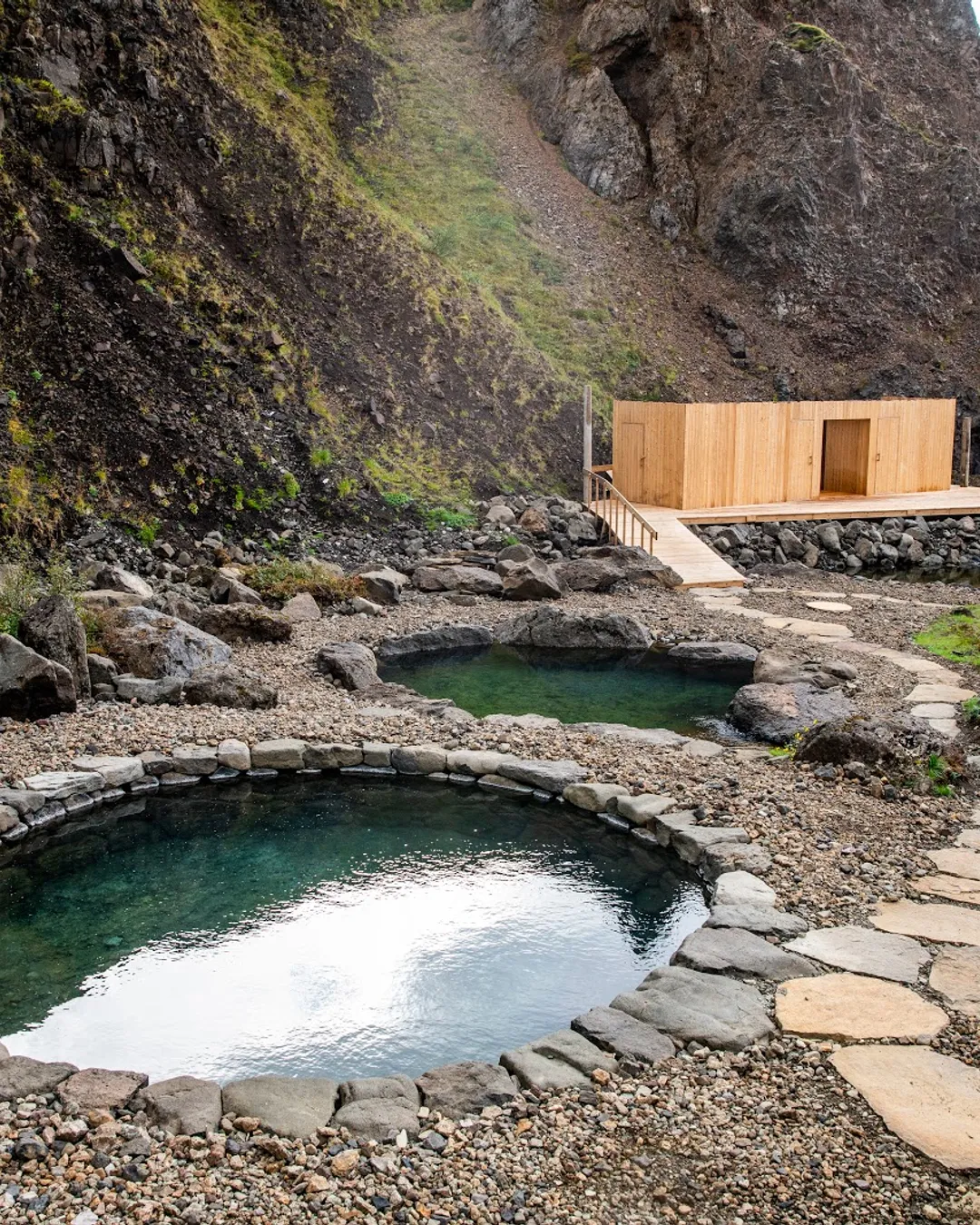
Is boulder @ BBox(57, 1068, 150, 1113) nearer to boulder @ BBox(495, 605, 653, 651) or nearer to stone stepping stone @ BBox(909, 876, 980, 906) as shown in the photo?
stone stepping stone @ BBox(909, 876, 980, 906)

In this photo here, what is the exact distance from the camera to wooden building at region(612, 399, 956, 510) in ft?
64.8

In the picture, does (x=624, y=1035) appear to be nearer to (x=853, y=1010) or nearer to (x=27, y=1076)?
(x=853, y=1010)

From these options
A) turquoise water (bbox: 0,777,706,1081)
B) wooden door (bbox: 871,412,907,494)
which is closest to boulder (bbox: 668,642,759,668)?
turquoise water (bbox: 0,777,706,1081)

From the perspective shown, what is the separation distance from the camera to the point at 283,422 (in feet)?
57.9

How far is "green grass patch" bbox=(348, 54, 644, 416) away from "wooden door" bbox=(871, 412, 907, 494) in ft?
17.3

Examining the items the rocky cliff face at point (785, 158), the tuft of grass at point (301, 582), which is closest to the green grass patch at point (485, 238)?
the rocky cliff face at point (785, 158)

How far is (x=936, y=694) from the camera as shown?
374 inches

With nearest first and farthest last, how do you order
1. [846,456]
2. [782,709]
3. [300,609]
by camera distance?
[782,709]
[300,609]
[846,456]

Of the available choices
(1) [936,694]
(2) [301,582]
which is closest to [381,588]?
(2) [301,582]

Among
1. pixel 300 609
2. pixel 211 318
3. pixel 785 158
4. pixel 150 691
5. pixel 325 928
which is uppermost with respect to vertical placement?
pixel 785 158

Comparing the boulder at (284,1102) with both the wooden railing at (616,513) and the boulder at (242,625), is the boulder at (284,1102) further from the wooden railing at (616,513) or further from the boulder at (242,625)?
the wooden railing at (616,513)

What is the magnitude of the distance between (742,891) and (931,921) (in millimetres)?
929

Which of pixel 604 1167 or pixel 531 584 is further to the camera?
pixel 531 584

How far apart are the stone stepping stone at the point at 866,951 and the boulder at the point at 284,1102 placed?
232cm
